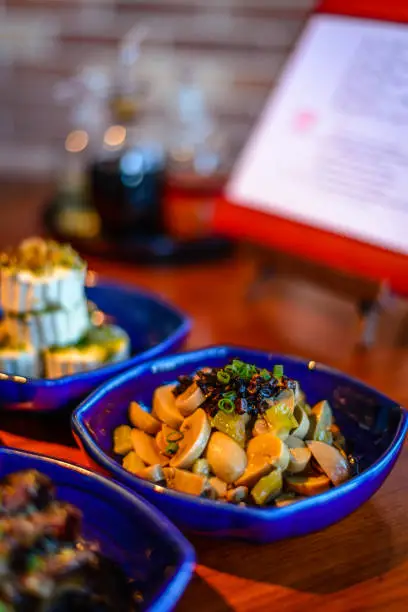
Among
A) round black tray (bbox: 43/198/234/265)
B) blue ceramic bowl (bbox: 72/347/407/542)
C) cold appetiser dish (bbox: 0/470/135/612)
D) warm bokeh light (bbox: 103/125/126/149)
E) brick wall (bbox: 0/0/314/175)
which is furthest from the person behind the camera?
brick wall (bbox: 0/0/314/175)

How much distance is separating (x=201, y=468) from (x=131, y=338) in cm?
53

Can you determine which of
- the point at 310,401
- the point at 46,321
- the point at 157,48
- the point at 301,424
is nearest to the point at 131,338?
the point at 46,321

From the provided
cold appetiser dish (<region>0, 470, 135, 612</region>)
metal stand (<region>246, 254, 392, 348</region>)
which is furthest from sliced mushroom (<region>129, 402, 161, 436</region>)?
metal stand (<region>246, 254, 392, 348</region>)

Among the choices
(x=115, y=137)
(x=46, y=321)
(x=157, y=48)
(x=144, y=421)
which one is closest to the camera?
(x=144, y=421)

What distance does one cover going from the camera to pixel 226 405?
86cm

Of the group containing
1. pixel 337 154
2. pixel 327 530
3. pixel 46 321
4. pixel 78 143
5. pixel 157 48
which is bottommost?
pixel 327 530

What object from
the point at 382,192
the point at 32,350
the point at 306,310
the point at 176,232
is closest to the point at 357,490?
the point at 32,350

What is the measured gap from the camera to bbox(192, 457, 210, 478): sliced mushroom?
0.83 m

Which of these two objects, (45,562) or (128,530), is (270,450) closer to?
(128,530)

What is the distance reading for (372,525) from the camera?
2.93 ft

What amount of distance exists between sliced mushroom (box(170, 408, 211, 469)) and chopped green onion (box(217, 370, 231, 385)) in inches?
1.6

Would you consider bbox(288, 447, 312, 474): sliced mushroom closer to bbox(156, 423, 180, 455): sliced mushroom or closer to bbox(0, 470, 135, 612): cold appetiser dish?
bbox(156, 423, 180, 455): sliced mushroom

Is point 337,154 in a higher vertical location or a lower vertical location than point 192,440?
higher

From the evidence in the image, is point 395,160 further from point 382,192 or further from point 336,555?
point 336,555
